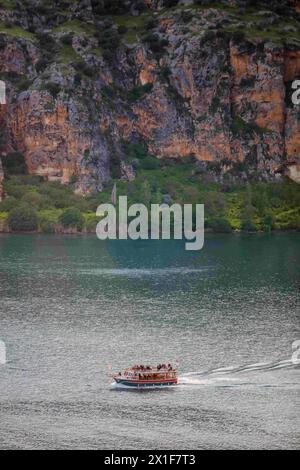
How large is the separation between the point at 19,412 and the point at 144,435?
10.7 meters

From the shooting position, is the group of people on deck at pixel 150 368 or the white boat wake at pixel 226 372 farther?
the group of people on deck at pixel 150 368

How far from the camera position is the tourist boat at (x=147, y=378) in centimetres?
11256

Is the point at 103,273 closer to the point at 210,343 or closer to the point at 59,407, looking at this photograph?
the point at 210,343

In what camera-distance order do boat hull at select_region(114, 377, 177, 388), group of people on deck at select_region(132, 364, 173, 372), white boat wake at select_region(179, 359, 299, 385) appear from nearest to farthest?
1. boat hull at select_region(114, 377, 177, 388)
2. white boat wake at select_region(179, 359, 299, 385)
3. group of people on deck at select_region(132, 364, 173, 372)

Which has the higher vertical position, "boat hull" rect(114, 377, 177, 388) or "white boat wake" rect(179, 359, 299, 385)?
"white boat wake" rect(179, 359, 299, 385)

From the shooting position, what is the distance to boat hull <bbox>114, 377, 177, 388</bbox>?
11250 cm

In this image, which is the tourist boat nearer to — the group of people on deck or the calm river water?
the group of people on deck

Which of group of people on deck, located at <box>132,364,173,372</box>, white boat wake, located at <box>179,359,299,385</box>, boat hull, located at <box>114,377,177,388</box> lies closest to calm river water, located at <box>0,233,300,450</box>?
white boat wake, located at <box>179,359,299,385</box>

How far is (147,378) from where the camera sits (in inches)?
4456

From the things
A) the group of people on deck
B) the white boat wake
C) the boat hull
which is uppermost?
the group of people on deck

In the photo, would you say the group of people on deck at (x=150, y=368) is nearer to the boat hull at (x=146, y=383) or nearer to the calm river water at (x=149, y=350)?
the boat hull at (x=146, y=383)

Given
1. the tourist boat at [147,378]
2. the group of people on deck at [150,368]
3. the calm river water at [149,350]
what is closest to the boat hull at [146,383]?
the tourist boat at [147,378]

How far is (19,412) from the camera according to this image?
341 ft

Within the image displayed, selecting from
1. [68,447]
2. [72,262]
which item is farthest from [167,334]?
[72,262]
